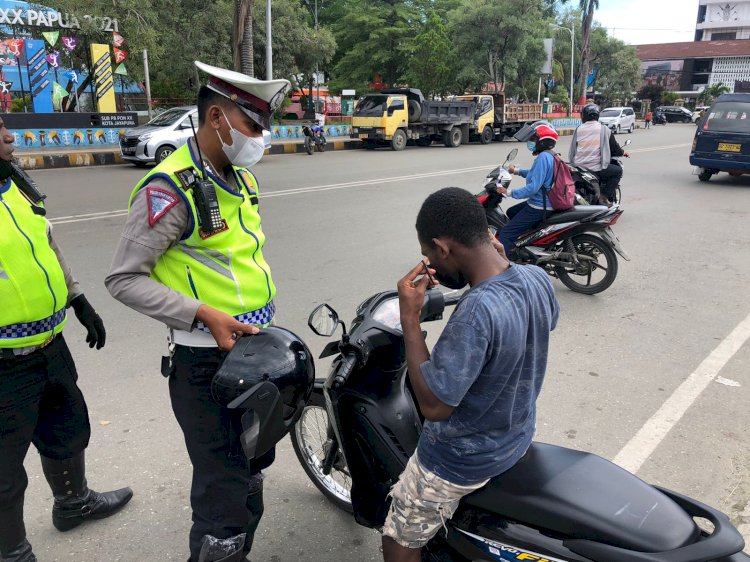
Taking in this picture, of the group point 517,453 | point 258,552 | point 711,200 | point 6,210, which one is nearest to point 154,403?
point 258,552

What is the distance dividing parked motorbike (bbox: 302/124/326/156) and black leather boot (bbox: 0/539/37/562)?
17.7 metres

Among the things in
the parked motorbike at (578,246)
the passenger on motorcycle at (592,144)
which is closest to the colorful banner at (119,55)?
the passenger on motorcycle at (592,144)

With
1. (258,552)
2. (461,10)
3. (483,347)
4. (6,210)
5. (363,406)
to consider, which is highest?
(461,10)

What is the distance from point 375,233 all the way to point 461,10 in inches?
1115

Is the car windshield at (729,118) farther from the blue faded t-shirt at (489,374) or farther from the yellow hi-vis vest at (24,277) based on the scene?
the yellow hi-vis vest at (24,277)

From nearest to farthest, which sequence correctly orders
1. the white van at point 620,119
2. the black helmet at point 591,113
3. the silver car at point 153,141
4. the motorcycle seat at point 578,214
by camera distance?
1. the motorcycle seat at point 578,214
2. the black helmet at point 591,113
3. the silver car at point 153,141
4. the white van at point 620,119

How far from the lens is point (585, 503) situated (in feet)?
5.40

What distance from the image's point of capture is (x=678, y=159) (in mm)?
17703

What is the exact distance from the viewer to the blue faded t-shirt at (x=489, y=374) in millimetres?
1542

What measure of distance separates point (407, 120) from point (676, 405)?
1870 cm

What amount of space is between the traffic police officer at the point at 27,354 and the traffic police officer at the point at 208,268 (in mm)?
474

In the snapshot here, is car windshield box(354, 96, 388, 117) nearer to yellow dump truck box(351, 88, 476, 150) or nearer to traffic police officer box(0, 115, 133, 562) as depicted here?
yellow dump truck box(351, 88, 476, 150)

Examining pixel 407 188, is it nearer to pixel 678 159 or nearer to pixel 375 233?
pixel 375 233

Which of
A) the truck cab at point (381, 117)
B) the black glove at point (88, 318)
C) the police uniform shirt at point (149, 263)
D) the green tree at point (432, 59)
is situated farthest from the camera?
the green tree at point (432, 59)
